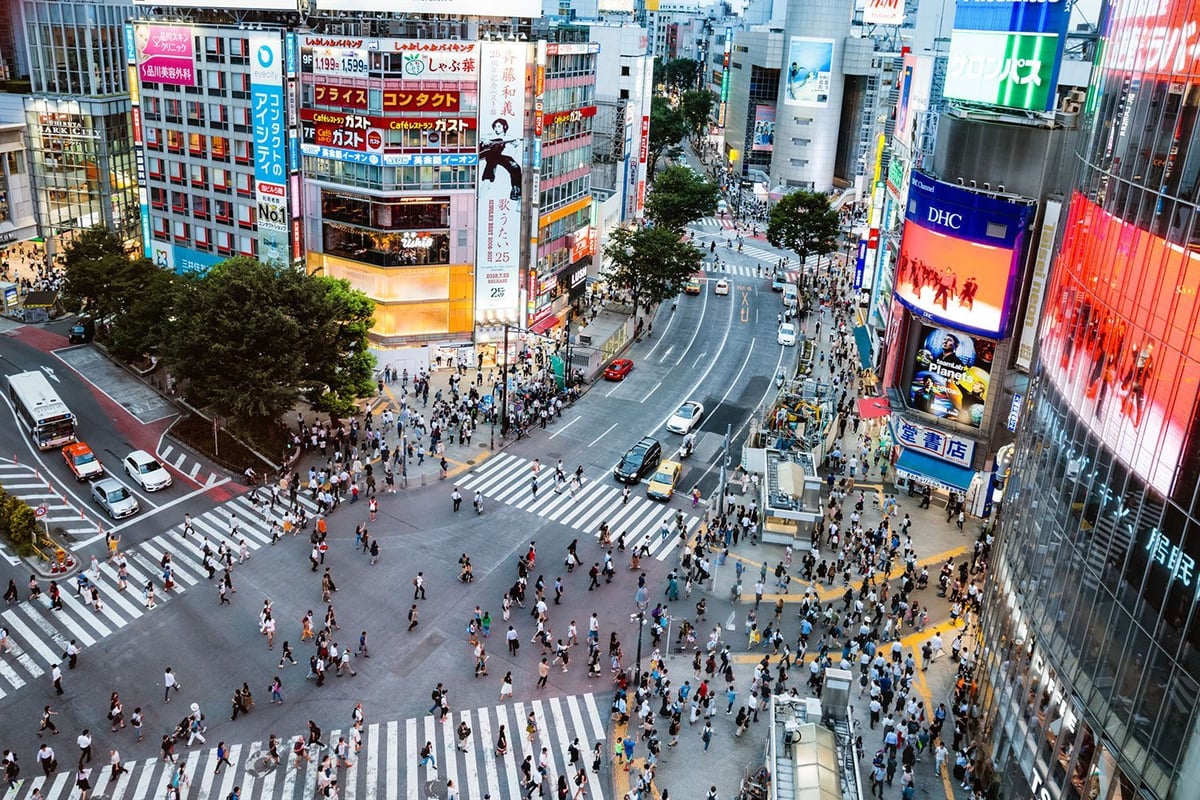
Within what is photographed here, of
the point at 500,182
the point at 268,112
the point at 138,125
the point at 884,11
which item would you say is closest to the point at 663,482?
the point at 500,182

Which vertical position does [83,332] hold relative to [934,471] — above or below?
below

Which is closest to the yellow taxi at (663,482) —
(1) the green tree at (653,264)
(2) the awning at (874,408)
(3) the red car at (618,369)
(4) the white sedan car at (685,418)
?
(4) the white sedan car at (685,418)

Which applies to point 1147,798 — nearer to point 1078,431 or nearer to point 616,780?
point 1078,431

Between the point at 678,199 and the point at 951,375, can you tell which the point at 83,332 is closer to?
the point at 678,199

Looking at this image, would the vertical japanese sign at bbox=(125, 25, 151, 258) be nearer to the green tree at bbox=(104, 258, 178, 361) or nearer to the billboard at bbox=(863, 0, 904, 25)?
the green tree at bbox=(104, 258, 178, 361)

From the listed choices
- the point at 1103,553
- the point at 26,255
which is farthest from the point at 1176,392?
the point at 26,255

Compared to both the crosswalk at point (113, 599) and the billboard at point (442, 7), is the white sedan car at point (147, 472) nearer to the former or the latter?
the crosswalk at point (113, 599)
